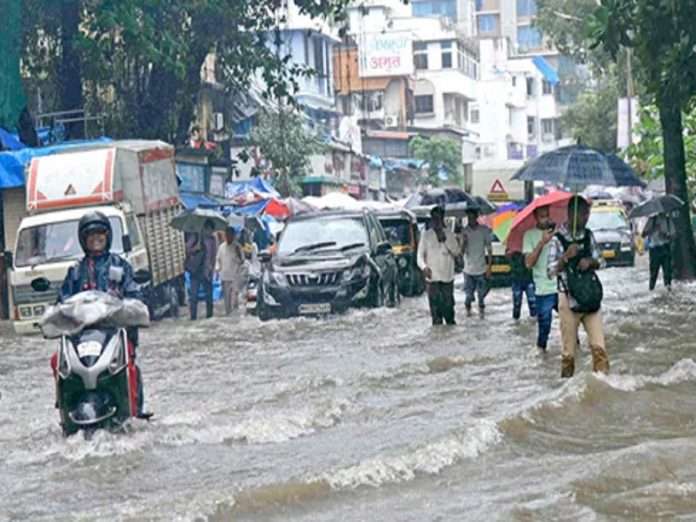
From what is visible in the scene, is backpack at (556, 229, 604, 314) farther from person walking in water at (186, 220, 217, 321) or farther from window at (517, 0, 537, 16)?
window at (517, 0, 537, 16)

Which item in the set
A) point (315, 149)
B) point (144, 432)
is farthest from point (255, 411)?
point (315, 149)

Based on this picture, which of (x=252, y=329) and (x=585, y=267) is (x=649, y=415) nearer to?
(x=585, y=267)

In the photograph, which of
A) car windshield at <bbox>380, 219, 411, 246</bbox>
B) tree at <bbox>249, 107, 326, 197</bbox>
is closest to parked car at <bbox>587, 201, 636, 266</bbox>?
car windshield at <bbox>380, 219, 411, 246</bbox>

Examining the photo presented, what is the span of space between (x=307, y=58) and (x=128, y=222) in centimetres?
4063

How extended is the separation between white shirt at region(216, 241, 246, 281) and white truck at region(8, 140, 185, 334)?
3.70 ft

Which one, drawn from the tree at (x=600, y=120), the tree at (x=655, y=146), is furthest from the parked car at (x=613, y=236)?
the tree at (x=600, y=120)

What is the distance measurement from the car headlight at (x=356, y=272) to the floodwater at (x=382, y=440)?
433 cm

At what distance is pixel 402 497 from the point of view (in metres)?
8.11

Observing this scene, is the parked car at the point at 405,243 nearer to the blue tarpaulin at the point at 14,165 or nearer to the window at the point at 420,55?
the blue tarpaulin at the point at 14,165

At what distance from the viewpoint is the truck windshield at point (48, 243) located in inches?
874

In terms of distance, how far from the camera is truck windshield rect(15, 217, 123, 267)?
22203 millimetres

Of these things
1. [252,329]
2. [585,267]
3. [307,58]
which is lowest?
[252,329]

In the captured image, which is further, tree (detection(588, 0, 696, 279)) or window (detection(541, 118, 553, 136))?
window (detection(541, 118, 553, 136))

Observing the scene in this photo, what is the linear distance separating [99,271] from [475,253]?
39.0ft
